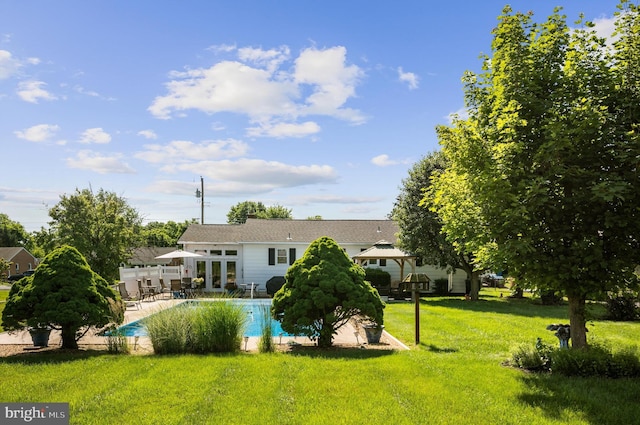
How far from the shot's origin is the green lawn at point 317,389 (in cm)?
538

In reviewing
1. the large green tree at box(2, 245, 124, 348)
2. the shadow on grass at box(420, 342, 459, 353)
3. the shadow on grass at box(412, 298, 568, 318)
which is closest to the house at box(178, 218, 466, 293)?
the shadow on grass at box(412, 298, 568, 318)

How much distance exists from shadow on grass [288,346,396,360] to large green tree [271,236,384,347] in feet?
0.99

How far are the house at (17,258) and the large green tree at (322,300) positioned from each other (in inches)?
2516

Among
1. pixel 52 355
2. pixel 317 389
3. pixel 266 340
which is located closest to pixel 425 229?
pixel 266 340

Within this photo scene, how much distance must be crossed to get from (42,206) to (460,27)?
29.4 meters

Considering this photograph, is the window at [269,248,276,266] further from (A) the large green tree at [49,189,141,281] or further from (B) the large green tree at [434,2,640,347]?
(B) the large green tree at [434,2,640,347]

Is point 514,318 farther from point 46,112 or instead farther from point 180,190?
point 180,190

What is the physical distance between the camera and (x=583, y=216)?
23.4 ft

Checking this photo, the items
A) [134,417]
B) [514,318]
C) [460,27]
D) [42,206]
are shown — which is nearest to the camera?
[134,417]

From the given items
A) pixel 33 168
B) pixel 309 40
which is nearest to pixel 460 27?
pixel 309 40

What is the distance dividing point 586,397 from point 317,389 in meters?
3.80

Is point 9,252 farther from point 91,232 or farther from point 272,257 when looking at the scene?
point 272,257

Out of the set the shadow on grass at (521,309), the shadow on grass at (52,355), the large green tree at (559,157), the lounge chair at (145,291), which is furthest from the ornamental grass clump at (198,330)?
the lounge chair at (145,291)

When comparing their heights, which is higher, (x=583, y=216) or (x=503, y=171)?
(x=503, y=171)
